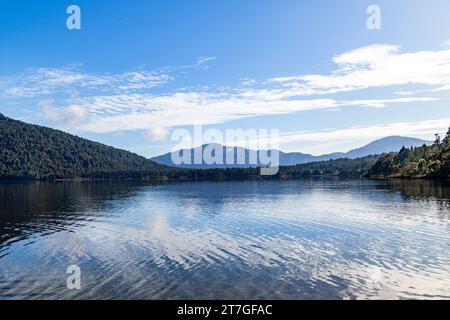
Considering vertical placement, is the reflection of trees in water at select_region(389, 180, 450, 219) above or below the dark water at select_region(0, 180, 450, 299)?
above

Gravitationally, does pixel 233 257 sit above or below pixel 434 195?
below

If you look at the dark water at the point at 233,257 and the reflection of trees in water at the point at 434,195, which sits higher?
the reflection of trees in water at the point at 434,195

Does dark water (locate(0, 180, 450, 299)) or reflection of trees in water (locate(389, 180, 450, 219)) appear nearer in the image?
dark water (locate(0, 180, 450, 299))

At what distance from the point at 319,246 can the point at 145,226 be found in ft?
103

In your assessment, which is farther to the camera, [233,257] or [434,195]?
[434,195]

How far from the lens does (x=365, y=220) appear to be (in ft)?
218

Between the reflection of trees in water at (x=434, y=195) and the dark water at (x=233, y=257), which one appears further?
the reflection of trees in water at (x=434, y=195)
